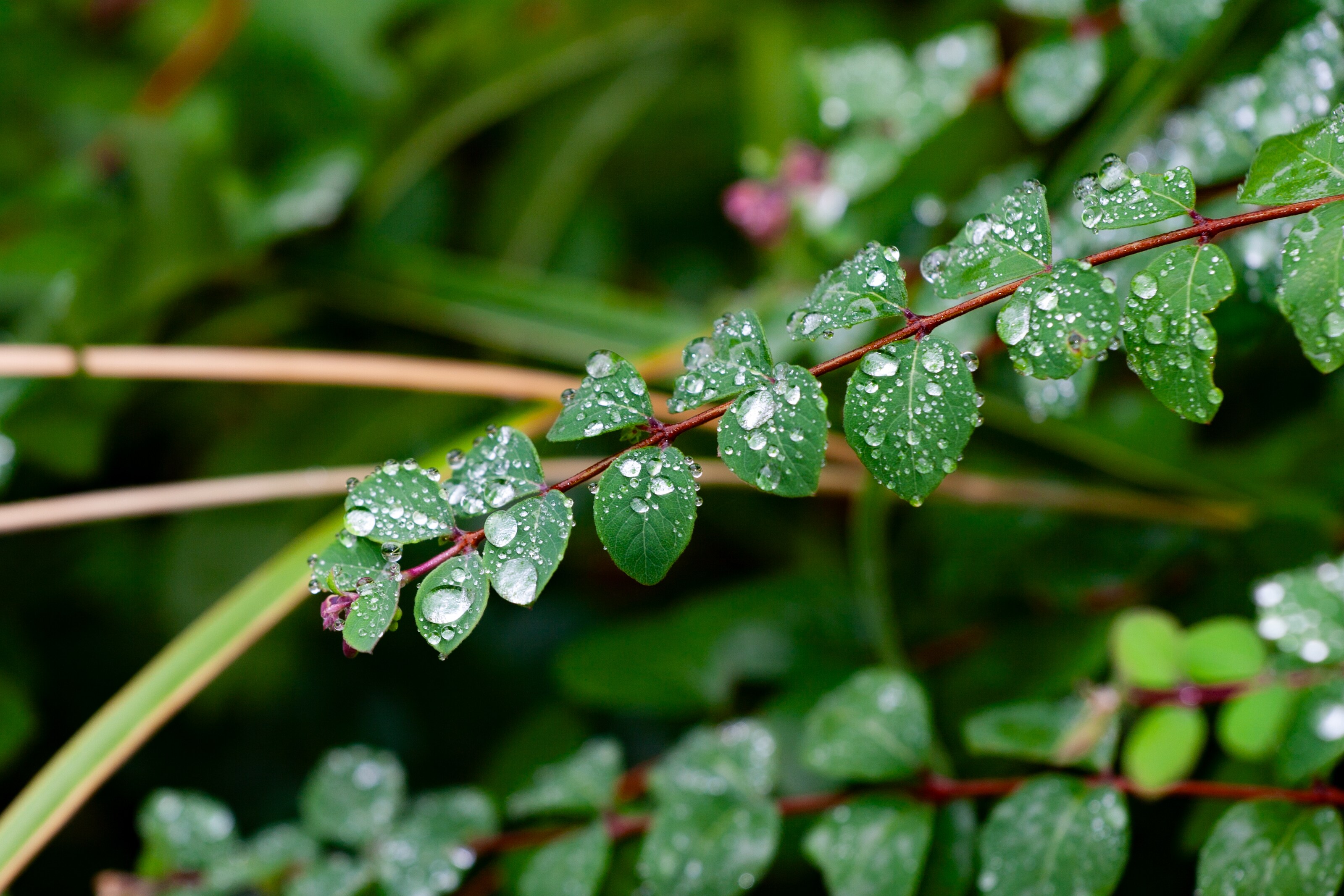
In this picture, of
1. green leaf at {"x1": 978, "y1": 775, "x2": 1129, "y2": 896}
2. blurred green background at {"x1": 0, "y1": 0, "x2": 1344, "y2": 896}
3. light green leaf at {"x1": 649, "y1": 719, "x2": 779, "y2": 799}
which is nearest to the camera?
green leaf at {"x1": 978, "y1": 775, "x2": 1129, "y2": 896}

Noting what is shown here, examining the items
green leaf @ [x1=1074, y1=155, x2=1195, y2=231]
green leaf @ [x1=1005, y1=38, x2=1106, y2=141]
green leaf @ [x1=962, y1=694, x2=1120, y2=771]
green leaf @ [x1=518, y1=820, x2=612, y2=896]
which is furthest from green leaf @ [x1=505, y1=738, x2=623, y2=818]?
green leaf @ [x1=1005, y1=38, x2=1106, y2=141]

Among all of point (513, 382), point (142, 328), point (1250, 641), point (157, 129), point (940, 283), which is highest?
point (157, 129)

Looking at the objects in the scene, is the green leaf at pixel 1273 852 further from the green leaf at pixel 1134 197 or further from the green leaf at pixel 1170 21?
the green leaf at pixel 1170 21

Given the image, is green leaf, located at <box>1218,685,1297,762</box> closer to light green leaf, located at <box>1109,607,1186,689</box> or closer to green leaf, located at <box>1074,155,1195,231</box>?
light green leaf, located at <box>1109,607,1186,689</box>

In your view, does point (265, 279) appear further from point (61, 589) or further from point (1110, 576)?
point (1110, 576)

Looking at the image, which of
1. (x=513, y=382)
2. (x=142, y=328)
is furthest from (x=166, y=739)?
(x=513, y=382)
